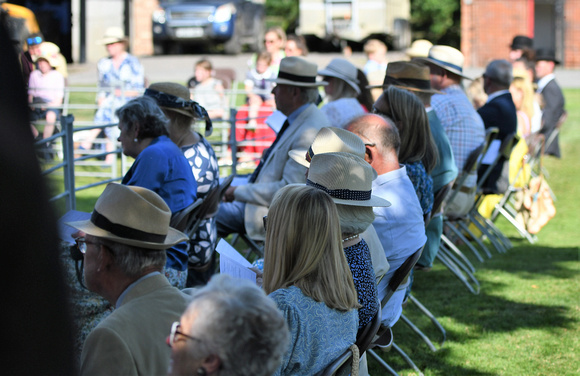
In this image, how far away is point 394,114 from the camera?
15.1ft

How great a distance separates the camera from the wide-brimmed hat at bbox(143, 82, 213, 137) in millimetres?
4699

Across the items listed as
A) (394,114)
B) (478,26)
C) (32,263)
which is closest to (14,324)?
(32,263)

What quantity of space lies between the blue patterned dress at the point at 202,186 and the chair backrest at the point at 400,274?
155 cm

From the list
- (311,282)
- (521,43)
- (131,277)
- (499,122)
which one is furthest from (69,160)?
(521,43)

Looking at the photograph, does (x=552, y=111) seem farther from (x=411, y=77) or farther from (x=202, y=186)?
(x=202, y=186)

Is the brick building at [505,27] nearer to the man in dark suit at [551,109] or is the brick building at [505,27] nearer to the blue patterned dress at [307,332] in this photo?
the man in dark suit at [551,109]

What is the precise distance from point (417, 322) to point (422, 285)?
0.96 metres

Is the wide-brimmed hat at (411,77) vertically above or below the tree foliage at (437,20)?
below

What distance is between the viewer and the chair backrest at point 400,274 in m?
3.42

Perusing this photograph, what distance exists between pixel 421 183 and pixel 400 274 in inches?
44.8

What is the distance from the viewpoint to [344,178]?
3100 mm

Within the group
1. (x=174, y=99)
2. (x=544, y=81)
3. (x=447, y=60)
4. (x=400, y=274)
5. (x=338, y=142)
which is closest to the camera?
(x=400, y=274)

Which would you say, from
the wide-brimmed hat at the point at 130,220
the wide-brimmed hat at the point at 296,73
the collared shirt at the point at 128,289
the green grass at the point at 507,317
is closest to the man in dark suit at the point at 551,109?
the green grass at the point at 507,317

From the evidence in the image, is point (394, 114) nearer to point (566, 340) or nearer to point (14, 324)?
point (566, 340)
